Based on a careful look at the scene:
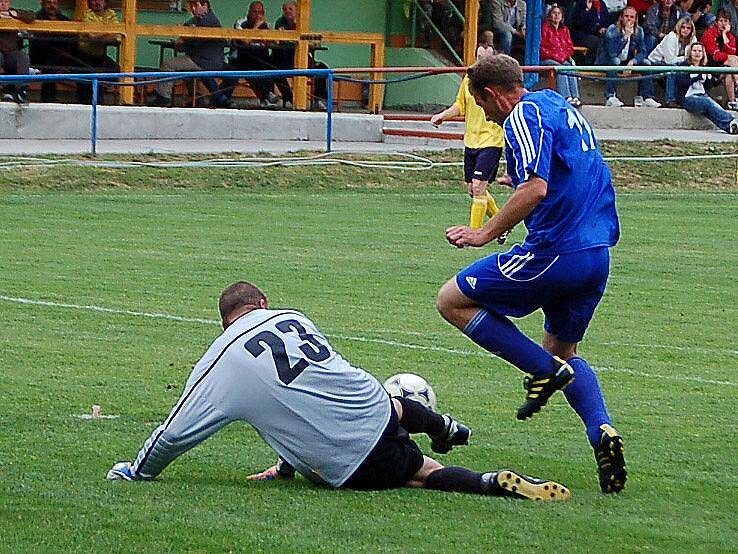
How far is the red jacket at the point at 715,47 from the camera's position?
27906 millimetres

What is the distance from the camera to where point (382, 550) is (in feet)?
18.1

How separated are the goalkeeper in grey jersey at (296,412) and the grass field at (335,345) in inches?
4.4

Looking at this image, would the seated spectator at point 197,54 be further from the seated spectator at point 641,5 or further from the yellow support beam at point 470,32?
the seated spectator at point 641,5

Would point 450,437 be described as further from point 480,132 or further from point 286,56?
point 286,56

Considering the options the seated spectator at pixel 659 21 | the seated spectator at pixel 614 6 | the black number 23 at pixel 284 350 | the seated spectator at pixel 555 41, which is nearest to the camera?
the black number 23 at pixel 284 350

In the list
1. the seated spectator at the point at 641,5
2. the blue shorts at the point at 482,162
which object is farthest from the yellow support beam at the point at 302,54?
the blue shorts at the point at 482,162

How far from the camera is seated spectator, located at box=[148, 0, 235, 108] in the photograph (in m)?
24.2

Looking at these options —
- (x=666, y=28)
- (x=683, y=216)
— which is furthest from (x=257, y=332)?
(x=666, y=28)

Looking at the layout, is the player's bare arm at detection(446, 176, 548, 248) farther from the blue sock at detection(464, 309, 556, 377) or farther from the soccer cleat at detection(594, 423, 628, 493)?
the soccer cleat at detection(594, 423, 628, 493)

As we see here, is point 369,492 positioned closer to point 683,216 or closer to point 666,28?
point 683,216

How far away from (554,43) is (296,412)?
2103cm

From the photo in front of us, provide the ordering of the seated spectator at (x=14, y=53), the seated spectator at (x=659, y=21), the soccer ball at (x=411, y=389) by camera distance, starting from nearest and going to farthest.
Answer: the soccer ball at (x=411, y=389) < the seated spectator at (x=14, y=53) < the seated spectator at (x=659, y=21)

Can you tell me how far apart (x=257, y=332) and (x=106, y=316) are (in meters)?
4.98

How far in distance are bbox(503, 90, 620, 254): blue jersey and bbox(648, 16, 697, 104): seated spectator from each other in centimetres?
2142
